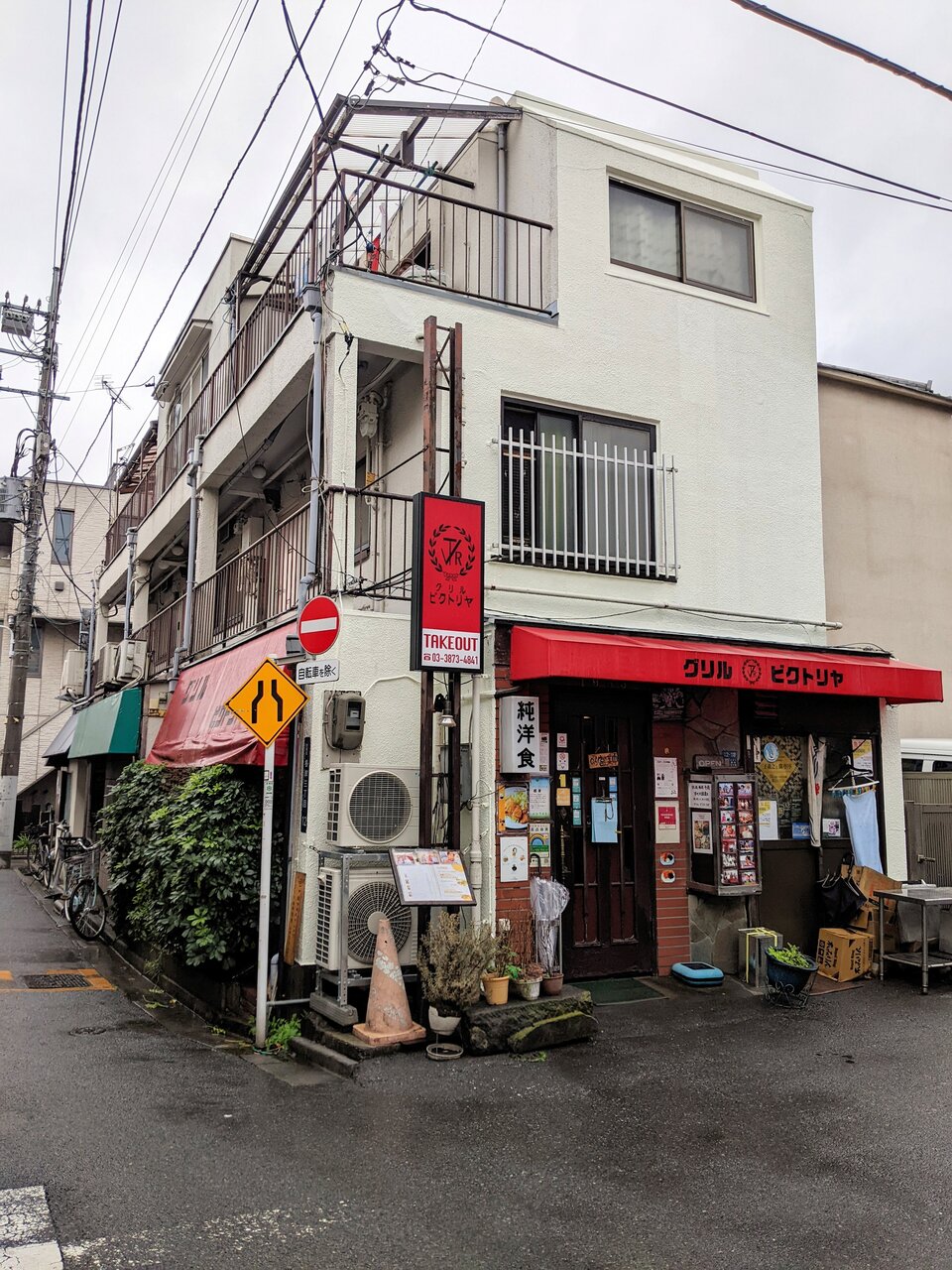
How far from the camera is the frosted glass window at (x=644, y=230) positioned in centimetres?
1090

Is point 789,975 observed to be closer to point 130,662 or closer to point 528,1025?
point 528,1025

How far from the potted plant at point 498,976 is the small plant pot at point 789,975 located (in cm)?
266

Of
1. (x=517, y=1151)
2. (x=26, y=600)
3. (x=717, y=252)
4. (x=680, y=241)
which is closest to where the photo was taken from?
(x=517, y=1151)

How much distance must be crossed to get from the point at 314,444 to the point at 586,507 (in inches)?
116

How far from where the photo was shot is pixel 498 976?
760cm

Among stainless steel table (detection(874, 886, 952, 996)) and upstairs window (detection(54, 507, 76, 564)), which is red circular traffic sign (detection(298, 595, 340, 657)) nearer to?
stainless steel table (detection(874, 886, 952, 996))

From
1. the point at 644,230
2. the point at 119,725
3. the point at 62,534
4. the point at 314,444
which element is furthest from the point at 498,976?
the point at 62,534

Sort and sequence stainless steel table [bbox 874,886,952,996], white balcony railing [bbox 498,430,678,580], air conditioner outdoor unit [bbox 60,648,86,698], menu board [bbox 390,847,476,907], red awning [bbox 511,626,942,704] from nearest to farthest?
menu board [bbox 390,847,476,907], red awning [bbox 511,626,942,704], stainless steel table [bbox 874,886,952,996], white balcony railing [bbox 498,430,678,580], air conditioner outdoor unit [bbox 60,648,86,698]

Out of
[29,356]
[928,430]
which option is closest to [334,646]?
[928,430]

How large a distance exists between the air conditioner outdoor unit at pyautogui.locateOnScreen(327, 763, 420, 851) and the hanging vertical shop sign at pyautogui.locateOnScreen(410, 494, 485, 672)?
41.5 inches

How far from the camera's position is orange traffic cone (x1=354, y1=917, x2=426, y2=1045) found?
724 centimetres

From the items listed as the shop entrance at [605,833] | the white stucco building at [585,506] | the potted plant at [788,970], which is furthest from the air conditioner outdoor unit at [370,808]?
the potted plant at [788,970]

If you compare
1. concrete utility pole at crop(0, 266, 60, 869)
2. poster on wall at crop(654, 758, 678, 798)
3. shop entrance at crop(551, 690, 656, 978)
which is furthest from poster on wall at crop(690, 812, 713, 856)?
concrete utility pole at crop(0, 266, 60, 869)

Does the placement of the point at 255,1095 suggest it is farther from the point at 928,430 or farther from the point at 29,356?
the point at 29,356
